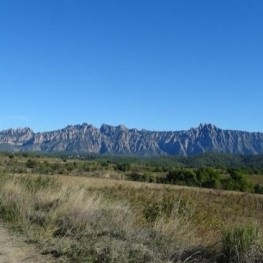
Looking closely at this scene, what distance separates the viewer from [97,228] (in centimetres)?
1223

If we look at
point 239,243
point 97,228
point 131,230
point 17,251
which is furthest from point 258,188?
point 239,243

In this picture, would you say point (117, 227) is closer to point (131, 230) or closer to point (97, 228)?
point (97, 228)

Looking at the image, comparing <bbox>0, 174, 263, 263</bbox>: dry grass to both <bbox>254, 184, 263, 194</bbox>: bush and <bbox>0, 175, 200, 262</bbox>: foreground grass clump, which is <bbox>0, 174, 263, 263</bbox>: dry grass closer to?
<bbox>0, 175, 200, 262</bbox>: foreground grass clump

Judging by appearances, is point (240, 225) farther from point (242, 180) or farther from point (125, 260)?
point (242, 180)

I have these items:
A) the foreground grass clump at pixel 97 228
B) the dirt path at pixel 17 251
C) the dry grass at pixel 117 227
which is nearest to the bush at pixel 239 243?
the dry grass at pixel 117 227

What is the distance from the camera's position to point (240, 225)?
10.4 meters

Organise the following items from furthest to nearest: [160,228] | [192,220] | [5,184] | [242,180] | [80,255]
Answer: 1. [242,180]
2. [5,184]
3. [192,220]
4. [160,228]
5. [80,255]

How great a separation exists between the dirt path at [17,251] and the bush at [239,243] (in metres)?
3.01

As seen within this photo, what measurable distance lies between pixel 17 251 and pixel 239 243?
4189 mm

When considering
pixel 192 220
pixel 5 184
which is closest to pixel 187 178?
pixel 5 184

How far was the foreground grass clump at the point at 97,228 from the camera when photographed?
9.80 meters

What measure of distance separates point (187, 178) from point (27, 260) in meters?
85.1

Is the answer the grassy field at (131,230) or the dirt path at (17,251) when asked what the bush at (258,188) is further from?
the dirt path at (17,251)

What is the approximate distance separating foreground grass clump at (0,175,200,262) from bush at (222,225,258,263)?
729mm
